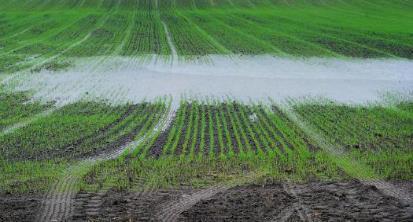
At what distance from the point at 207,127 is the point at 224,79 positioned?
22.7ft

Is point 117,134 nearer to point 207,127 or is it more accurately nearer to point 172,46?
point 207,127

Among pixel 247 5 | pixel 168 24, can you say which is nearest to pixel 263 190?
pixel 168 24

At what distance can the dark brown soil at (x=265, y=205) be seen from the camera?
9.79 metres

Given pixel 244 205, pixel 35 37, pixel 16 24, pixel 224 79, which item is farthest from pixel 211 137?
pixel 16 24

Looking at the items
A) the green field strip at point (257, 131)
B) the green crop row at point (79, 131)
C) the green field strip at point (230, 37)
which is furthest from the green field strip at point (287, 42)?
the green crop row at point (79, 131)

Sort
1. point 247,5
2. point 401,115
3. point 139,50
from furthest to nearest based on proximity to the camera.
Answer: point 247,5, point 139,50, point 401,115

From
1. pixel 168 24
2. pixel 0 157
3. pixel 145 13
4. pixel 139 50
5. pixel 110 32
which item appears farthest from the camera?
pixel 145 13

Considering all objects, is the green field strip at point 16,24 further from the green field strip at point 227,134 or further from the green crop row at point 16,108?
the green field strip at point 227,134

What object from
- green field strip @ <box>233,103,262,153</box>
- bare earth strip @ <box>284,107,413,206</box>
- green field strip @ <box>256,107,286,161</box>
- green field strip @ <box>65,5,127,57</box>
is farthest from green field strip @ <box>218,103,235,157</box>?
green field strip @ <box>65,5,127,57</box>

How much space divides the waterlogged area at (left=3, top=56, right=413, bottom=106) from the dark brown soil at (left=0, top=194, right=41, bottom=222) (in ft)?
27.6

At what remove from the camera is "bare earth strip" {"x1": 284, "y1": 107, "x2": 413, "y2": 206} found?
423 inches

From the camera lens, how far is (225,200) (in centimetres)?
1059

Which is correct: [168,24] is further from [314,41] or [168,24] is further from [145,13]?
[314,41]

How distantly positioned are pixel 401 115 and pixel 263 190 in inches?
307
